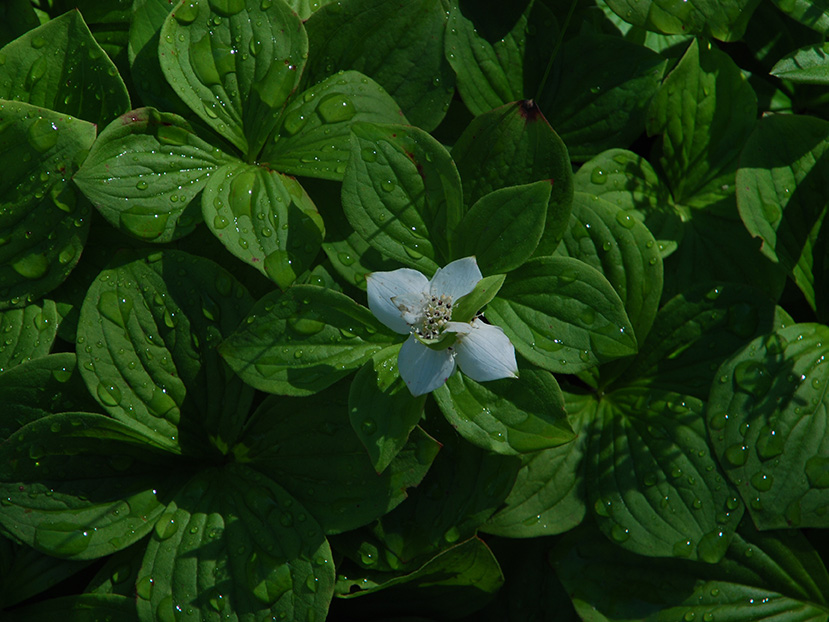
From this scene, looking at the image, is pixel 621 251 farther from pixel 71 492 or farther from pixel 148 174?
pixel 71 492

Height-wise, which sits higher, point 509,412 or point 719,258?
point 719,258

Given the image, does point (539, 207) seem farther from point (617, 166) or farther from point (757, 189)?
point (757, 189)

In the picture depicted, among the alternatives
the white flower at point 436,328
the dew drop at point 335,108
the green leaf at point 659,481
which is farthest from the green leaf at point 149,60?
the green leaf at point 659,481

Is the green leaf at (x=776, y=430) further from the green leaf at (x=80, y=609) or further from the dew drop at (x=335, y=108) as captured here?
the green leaf at (x=80, y=609)

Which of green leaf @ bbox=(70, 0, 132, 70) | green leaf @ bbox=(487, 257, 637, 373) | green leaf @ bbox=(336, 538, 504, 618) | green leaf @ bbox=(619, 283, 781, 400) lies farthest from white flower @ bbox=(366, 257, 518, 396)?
green leaf @ bbox=(70, 0, 132, 70)

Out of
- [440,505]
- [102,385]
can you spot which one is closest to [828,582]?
[440,505]

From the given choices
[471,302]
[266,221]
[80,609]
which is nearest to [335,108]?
[266,221]
